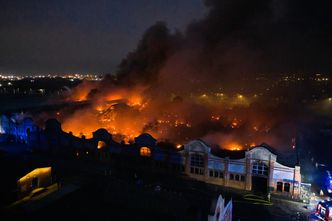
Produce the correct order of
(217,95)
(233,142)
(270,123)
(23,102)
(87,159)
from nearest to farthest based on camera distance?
(87,159) < (233,142) < (270,123) < (23,102) < (217,95)

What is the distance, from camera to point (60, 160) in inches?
1570

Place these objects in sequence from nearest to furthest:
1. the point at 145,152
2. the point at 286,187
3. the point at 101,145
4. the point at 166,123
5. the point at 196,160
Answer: the point at 286,187 < the point at 196,160 < the point at 145,152 < the point at 101,145 < the point at 166,123

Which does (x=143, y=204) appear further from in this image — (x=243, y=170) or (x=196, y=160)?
(x=243, y=170)

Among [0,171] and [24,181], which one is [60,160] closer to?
[0,171]

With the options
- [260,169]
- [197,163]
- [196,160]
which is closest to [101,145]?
[196,160]

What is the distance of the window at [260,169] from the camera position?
98.7 ft

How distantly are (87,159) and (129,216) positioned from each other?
20.2 m

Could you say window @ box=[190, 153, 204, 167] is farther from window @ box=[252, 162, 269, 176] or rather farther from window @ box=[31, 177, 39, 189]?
window @ box=[31, 177, 39, 189]

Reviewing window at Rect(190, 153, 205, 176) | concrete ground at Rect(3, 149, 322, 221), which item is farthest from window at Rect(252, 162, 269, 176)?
window at Rect(190, 153, 205, 176)

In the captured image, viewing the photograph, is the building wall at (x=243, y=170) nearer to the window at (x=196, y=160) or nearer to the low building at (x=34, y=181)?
the window at (x=196, y=160)

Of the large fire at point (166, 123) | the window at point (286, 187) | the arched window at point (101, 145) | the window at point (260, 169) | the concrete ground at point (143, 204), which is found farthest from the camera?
the large fire at point (166, 123)

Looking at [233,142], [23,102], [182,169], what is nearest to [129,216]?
[182,169]

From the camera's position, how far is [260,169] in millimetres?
30344

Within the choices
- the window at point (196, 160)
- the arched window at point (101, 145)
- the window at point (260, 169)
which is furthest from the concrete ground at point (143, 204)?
the arched window at point (101, 145)
